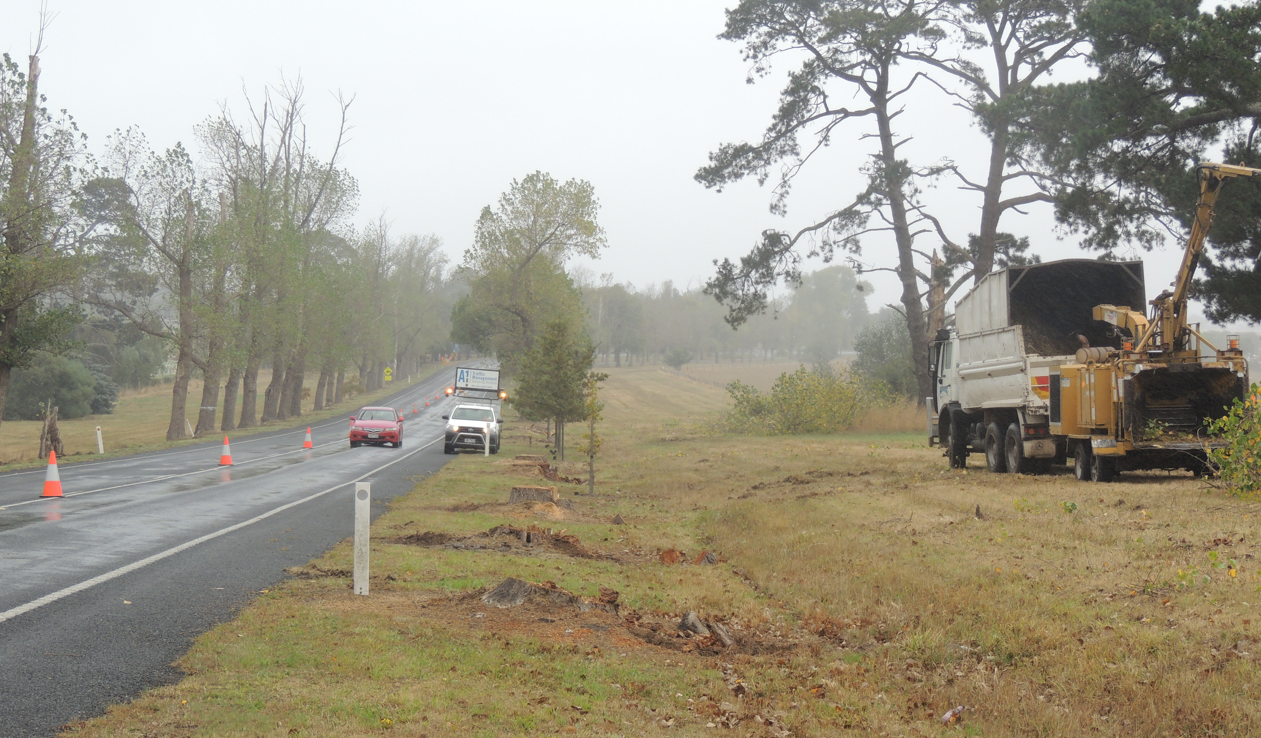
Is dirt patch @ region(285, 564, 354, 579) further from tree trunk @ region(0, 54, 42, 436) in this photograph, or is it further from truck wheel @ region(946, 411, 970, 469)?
tree trunk @ region(0, 54, 42, 436)

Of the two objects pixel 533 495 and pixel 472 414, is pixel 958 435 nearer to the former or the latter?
pixel 533 495

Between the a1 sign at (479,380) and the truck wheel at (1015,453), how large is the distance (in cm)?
3528

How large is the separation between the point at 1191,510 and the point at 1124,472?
5.73 m

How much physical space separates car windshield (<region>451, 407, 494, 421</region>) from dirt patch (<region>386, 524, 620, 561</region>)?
72.3 feet

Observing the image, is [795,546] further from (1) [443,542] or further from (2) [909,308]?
(2) [909,308]

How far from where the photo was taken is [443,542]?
1239 cm

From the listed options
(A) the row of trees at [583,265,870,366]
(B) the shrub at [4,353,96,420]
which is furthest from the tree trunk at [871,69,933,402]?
(A) the row of trees at [583,265,870,366]

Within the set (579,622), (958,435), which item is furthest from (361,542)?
(958,435)

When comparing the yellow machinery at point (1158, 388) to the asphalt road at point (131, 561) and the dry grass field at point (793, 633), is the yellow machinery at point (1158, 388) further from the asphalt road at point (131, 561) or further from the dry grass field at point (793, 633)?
the asphalt road at point (131, 561)

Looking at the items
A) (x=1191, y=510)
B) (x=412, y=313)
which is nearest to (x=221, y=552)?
(x=1191, y=510)

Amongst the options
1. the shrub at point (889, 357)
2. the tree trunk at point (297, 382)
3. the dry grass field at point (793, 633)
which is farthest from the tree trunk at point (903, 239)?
the tree trunk at point (297, 382)

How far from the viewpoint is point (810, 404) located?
37906mm

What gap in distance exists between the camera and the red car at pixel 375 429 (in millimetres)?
37500

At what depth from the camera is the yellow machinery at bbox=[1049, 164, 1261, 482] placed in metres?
13.8
